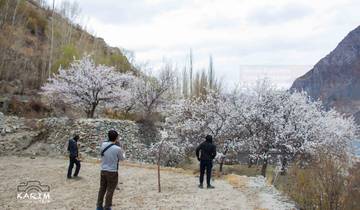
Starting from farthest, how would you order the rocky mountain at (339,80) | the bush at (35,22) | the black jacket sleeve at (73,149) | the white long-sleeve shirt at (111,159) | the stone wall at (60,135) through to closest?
the bush at (35,22), the rocky mountain at (339,80), the stone wall at (60,135), the black jacket sleeve at (73,149), the white long-sleeve shirt at (111,159)

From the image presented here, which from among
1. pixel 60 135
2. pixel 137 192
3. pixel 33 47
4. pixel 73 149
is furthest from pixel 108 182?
pixel 33 47

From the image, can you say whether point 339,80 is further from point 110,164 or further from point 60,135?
point 110,164

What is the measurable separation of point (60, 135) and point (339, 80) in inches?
1392

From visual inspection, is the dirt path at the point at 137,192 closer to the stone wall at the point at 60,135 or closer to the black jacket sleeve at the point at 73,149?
the black jacket sleeve at the point at 73,149

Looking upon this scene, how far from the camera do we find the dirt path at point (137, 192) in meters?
11.0

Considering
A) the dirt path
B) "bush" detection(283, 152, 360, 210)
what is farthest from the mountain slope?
"bush" detection(283, 152, 360, 210)

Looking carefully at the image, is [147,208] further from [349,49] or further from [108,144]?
[349,49]

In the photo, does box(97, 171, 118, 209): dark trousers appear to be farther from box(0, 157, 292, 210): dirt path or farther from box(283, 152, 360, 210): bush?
box(283, 152, 360, 210): bush

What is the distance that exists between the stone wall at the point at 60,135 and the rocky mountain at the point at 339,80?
1132 centimetres

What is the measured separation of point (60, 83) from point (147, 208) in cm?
1817

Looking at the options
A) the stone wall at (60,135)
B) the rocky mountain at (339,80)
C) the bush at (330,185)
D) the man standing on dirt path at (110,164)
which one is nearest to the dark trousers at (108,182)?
the man standing on dirt path at (110,164)

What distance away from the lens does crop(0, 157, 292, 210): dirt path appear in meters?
11.0

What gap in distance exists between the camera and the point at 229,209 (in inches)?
418

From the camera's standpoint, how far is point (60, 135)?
23609 mm
